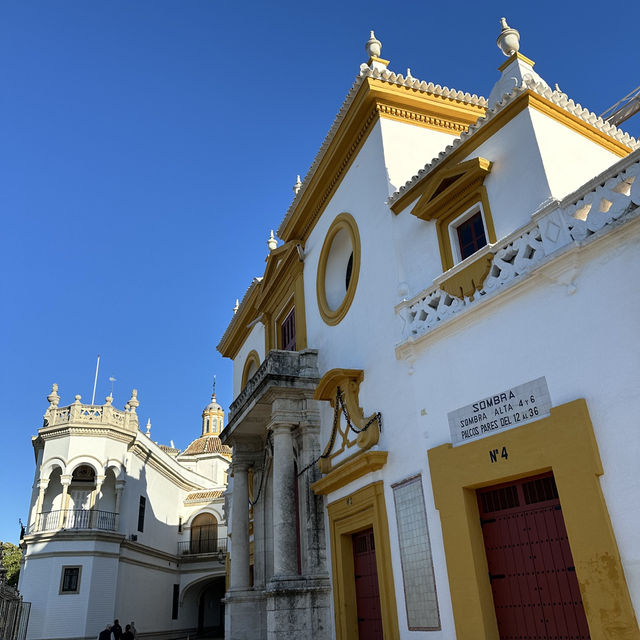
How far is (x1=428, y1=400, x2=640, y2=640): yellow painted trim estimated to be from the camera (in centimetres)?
589

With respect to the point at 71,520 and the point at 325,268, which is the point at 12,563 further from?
the point at 325,268

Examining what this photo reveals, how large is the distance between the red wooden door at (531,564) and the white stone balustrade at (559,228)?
96.8 inches

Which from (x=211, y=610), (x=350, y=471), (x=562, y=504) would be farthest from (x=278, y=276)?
(x=211, y=610)

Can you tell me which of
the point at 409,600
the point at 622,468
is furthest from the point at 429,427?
the point at 622,468

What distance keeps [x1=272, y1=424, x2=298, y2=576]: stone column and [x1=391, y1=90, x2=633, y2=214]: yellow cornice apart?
5.75m

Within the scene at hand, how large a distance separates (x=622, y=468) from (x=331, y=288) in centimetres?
830

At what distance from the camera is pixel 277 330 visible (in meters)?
17.3

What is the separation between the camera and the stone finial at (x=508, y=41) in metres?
9.96

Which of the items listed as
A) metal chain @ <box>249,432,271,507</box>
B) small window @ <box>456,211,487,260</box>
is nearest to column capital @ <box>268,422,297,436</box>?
metal chain @ <box>249,432,271,507</box>

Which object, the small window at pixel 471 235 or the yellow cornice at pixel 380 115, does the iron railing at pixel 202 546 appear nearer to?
the yellow cornice at pixel 380 115

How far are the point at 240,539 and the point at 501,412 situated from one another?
9624 mm

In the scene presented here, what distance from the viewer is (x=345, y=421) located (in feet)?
37.3

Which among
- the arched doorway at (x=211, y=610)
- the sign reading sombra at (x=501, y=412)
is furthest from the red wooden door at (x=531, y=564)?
the arched doorway at (x=211, y=610)

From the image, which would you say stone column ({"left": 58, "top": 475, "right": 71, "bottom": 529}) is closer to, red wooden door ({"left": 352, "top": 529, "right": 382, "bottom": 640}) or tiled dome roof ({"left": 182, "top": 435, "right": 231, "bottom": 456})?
tiled dome roof ({"left": 182, "top": 435, "right": 231, "bottom": 456})
